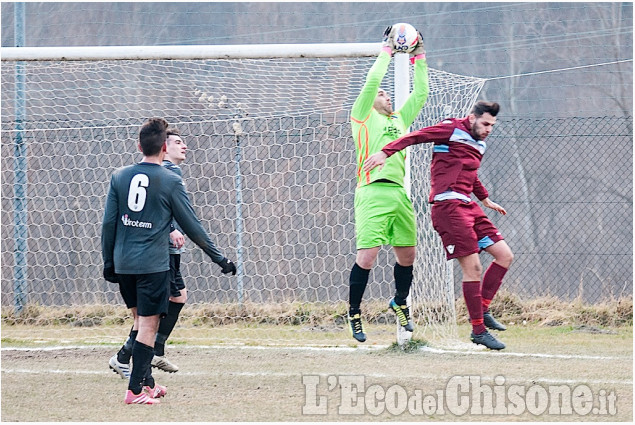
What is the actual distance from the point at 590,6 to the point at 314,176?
5.72 metres

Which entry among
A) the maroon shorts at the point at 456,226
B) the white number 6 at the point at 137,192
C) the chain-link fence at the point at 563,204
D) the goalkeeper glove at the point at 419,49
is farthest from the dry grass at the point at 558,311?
the white number 6 at the point at 137,192

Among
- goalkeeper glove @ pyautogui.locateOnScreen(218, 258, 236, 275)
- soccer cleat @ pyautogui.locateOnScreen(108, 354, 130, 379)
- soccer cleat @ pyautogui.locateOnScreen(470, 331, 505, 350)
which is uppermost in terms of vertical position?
goalkeeper glove @ pyautogui.locateOnScreen(218, 258, 236, 275)

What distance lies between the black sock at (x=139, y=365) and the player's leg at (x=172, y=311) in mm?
735

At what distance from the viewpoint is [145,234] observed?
497 centimetres

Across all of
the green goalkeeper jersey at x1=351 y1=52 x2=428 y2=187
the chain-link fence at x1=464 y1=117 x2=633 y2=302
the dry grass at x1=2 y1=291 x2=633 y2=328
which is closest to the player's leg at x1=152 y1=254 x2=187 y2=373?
the green goalkeeper jersey at x1=351 y1=52 x2=428 y2=187

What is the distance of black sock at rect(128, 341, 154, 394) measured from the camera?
5.03m

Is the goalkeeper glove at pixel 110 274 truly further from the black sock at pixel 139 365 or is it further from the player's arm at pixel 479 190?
the player's arm at pixel 479 190

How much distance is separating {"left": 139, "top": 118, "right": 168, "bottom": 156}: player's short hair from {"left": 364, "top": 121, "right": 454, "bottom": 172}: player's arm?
1.31m

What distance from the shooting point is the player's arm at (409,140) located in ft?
17.6

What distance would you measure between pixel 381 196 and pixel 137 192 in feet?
5.77

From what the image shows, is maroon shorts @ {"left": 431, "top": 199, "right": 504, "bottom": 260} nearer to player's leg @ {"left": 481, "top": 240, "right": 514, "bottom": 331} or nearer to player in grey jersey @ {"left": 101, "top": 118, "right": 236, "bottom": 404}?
player's leg @ {"left": 481, "top": 240, "right": 514, "bottom": 331}

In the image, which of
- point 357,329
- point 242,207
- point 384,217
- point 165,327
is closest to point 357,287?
point 357,329

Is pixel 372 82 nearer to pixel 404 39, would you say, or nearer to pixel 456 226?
pixel 404 39

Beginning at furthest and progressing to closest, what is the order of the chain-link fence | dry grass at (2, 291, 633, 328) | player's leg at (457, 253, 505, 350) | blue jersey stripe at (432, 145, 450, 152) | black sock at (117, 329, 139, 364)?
1. the chain-link fence
2. dry grass at (2, 291, 633, 328)
3. black sock at (117, 329, 139, 364)
4. blue jersey stripe at (432, 145, 450, 152)
5. player's leg at (457, 253, 505, 350)
